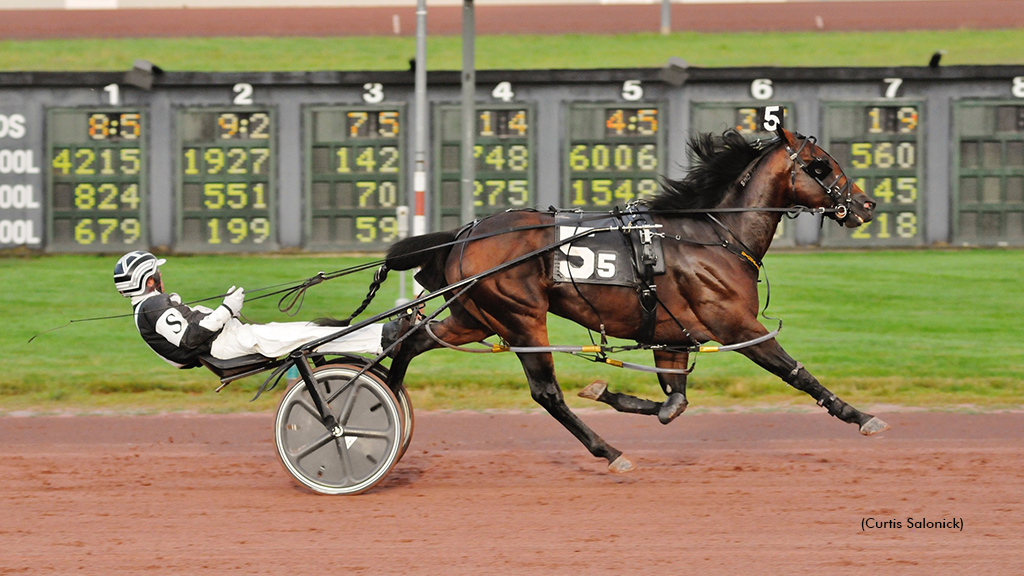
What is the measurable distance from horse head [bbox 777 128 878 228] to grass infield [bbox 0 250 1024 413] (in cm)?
243

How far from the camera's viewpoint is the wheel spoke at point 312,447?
567cm

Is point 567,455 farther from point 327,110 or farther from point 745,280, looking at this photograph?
point 327,110

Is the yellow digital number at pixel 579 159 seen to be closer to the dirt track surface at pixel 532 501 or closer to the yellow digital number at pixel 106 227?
the yellow digital number at pixel 106 227

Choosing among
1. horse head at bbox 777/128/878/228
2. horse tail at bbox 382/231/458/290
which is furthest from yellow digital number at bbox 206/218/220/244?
horse head at bbox 777/128/878/228

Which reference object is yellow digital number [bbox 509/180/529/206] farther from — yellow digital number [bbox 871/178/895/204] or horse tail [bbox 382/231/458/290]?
horse tail [bbox 382/231/458/290]

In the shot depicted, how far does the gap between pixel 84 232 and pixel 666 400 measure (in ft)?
34.7

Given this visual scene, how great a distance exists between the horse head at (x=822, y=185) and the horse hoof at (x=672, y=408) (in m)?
1.32

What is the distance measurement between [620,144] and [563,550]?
32.2ft

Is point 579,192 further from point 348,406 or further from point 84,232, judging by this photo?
point 348,406

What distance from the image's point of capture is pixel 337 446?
18.7 feet

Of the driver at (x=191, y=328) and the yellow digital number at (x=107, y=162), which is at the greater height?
the yellow digital number at (x=107, y=162)

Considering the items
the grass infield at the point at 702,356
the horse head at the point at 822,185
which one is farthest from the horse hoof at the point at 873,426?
the grass infield at the point at 702,356

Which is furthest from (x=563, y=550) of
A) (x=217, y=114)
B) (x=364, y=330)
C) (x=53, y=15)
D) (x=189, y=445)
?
(x=53, y=15)

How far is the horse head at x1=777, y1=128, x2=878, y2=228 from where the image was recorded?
6.05 meters
